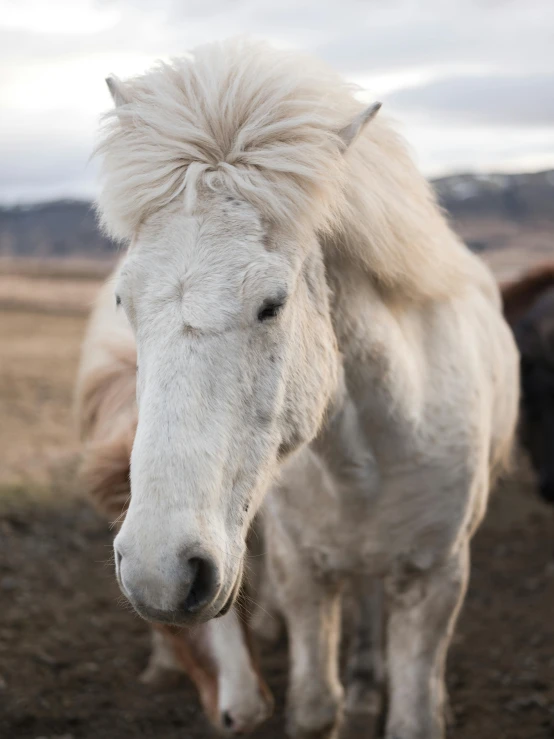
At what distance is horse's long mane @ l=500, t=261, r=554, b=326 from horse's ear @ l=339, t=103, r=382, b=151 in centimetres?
348

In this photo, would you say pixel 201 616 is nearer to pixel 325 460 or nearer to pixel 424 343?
pixel 325 460

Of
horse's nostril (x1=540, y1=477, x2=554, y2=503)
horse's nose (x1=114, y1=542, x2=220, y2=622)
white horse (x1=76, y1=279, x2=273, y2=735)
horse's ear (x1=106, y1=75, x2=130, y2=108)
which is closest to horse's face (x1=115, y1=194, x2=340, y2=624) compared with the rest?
horse's nose (x1=114, y1=542, x2=220, y2=622)

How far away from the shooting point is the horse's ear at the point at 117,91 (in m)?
1.94

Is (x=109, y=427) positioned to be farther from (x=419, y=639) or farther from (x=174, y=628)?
(x=419, y=639)

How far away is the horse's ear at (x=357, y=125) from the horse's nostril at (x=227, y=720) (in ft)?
5.85

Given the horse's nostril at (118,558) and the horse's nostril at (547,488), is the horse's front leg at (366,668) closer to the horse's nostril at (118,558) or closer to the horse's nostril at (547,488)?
the horse's nostril at (547,488)

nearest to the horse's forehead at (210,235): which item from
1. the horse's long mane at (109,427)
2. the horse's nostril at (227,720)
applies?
the horse's long mane at (109,427)

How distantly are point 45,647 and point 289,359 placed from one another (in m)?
2.77

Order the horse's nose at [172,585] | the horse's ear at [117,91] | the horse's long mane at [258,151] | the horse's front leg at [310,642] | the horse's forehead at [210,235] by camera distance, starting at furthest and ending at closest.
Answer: the horse's front leg at [310,642], the horse's ear at [117,91], the horse's long mane at [258,151], the horse's forehead at [210,235], the horse's nose at [172,585]

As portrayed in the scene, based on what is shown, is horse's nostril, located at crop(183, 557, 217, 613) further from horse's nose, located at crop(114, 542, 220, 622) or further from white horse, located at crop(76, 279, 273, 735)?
white horse, located at crop(76, 279, 273, 735)

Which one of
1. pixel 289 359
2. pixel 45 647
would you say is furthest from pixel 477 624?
Result: pixel 289 359

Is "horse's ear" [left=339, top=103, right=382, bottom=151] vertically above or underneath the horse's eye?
above

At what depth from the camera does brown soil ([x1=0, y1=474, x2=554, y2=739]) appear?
332 centimetres

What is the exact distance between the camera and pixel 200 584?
1.55 metres
